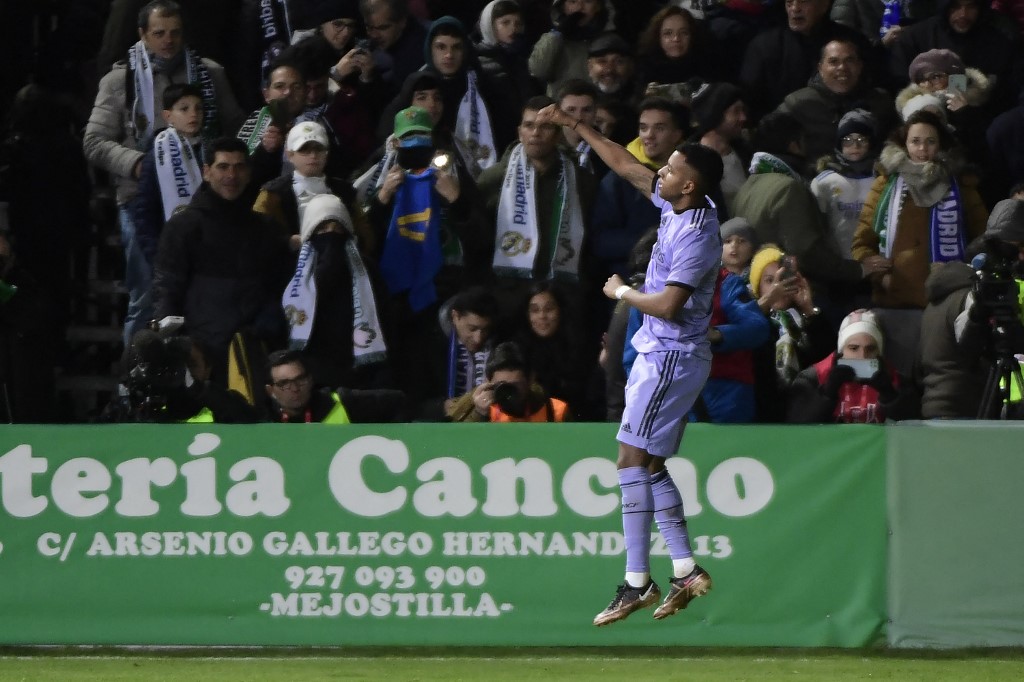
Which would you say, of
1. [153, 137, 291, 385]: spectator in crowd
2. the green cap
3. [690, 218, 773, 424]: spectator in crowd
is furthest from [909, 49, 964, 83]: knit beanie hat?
[153, 137, 291, 385]: spectator in crowd

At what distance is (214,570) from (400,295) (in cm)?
235

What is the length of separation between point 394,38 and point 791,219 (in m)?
3.20

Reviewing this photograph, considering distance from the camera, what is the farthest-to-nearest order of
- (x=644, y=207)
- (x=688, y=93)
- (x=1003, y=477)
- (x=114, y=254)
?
(x=114, y=254) → (x=688, y=93) → (x=644, y=207) → (x=1003, y=477)

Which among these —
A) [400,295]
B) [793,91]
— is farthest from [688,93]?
[400,295]

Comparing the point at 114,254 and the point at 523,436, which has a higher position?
the point at 114,254

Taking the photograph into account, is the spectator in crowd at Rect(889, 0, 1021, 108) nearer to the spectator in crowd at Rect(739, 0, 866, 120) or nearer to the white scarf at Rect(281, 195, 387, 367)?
the spectator in crowd at Rect(739, 0, 866, 120)

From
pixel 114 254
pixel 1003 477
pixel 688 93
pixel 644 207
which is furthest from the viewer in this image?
pixel 114 254

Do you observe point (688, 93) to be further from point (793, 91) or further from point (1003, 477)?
point (1003, 477)

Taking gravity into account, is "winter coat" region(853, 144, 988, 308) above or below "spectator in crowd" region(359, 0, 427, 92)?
below

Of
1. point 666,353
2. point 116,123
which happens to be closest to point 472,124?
point 116,123

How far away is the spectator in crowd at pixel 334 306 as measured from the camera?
10.7m

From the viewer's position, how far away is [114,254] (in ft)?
43.5

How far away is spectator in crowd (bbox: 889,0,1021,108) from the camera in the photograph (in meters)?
12.8

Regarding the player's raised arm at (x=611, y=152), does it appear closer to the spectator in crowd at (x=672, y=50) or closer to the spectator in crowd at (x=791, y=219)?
the spectator in crowd at (x=791, y=219)
